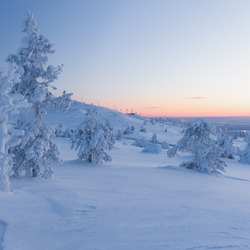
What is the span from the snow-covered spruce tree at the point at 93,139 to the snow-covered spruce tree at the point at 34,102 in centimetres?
670

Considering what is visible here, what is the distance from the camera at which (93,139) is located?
656 inches

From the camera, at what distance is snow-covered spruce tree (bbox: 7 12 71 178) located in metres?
9.41

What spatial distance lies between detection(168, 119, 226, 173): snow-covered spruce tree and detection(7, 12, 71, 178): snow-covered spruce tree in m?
10.4

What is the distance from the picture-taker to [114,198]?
263 inches

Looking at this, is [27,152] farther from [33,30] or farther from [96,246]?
[96,246]

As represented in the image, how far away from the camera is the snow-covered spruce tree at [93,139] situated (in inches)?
653

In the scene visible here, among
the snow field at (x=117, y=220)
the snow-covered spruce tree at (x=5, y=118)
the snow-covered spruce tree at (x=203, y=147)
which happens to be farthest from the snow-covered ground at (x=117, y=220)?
the snow-covered spruce tree at (x=203, y=147)

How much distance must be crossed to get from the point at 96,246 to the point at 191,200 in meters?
4.15

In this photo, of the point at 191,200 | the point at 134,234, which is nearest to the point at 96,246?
the point at 134,234

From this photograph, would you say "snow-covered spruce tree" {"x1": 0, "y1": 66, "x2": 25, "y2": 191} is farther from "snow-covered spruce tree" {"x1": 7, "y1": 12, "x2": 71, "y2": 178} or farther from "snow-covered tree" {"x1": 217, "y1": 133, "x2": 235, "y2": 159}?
"snow-covered tree" {"x1": 217, "y1": 133, "x2": 235, "y2": 159}

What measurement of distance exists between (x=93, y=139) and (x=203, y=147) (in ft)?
26.8

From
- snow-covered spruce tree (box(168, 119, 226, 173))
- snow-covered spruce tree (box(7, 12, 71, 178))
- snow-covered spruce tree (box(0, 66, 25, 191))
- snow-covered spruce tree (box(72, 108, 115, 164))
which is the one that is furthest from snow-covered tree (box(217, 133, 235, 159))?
snow-covered spruce tree (box(0, 66, 25, 191))

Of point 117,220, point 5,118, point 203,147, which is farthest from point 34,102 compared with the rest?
point 203,147

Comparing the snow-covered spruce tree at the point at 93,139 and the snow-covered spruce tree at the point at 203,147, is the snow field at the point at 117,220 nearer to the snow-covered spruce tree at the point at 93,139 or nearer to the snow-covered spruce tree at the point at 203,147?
the snow-covered spruce tree at the point at 203,147
